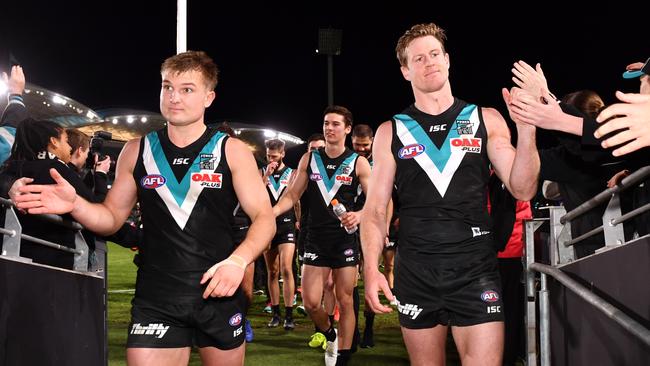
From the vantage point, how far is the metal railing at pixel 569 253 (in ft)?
9.42

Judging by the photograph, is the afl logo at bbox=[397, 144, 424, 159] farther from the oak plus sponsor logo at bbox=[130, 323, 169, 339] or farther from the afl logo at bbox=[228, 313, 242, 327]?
the oak plus sponsor logo at bbox=[130, 323, 169, 339]

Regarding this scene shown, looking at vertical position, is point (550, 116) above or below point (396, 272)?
above

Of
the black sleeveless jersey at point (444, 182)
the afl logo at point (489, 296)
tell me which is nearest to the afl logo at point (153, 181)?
the black sleeveless jersey at point (444, 182)

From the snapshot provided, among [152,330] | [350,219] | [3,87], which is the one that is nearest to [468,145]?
[152,330]

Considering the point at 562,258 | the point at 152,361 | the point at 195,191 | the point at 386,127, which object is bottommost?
the point at 152,361

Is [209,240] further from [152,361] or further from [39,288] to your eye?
[39,288]

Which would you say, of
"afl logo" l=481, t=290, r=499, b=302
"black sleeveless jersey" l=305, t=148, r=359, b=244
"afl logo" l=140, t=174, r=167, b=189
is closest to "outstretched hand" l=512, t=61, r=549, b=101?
"afl logo" l=481, t=290, r=499, b=302

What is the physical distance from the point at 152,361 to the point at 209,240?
67 cm

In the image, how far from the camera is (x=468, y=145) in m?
3.96

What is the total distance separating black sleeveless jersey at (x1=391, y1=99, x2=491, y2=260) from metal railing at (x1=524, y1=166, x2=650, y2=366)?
22.8 inches

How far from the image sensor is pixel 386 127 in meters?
4.16

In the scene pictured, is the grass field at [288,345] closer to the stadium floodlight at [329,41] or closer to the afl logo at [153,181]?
the afl logo at [153,181]

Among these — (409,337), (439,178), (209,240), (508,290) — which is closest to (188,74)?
(209,240)

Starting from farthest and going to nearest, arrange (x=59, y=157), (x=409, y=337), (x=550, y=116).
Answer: (x=59, y=157), (x=409, y=337), (x=550, y=116)
